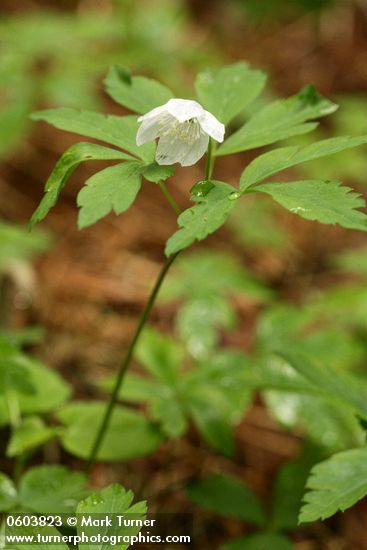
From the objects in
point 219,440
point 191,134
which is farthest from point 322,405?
point 191,134

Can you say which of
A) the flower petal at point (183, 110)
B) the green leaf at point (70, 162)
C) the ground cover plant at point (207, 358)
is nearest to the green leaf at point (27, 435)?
the ground cover plant at point (207, 358)

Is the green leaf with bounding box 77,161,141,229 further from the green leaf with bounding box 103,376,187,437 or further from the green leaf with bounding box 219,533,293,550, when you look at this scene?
the green leaf with bounding box 219,533,293,550

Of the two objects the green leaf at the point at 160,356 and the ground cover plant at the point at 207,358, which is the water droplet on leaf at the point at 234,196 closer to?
the ground cover plant at the point at 207,358

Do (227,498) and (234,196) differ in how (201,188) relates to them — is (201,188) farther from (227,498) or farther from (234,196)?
(227,498)

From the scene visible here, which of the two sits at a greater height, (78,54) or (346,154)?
(78,54)

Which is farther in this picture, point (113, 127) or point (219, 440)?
point (219, 440)

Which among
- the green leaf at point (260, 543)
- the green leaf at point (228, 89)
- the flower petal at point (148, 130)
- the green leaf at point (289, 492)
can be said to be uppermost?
the green leaf at point (228, 89)

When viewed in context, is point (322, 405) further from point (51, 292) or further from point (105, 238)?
point (105, 238)

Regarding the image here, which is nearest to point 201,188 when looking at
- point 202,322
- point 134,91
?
point 134,91
